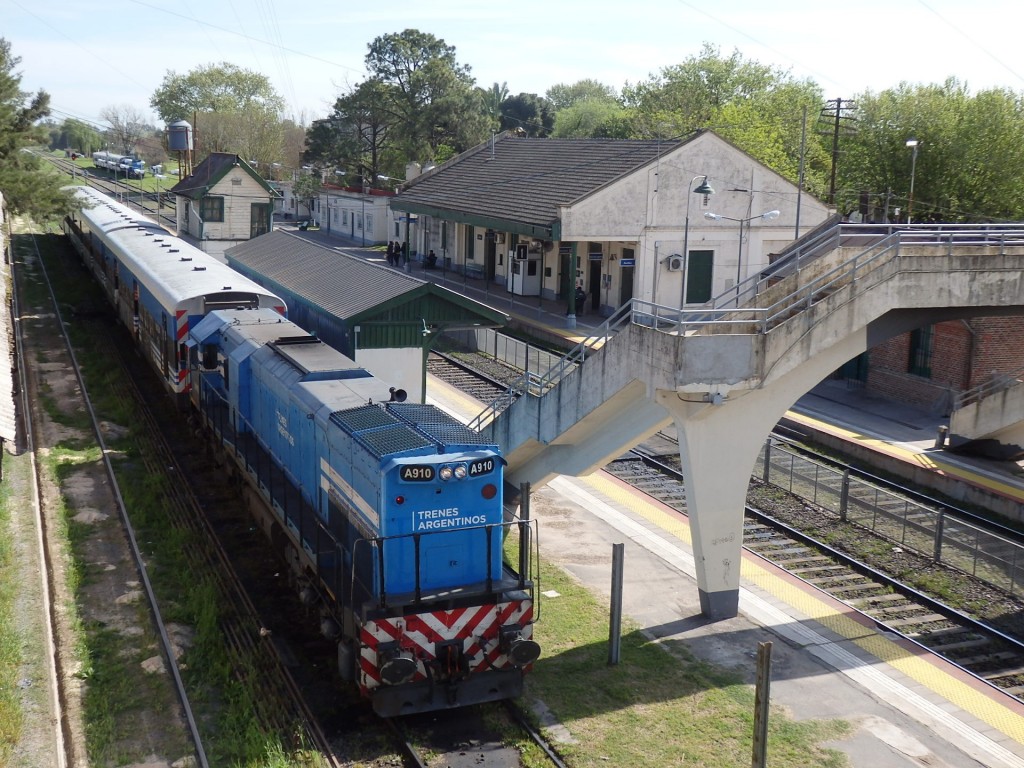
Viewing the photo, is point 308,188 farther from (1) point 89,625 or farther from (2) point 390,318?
Answer: (1) point 89,625

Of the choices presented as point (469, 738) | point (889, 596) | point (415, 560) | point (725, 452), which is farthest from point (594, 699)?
point (889, 596)

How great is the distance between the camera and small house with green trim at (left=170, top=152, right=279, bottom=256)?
1953 inches

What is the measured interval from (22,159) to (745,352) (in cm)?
4110

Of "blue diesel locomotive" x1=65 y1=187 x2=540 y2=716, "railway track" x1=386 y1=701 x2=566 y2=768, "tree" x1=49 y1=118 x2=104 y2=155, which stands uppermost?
"tree" x1=49 y1=118 x2=104 y2=155

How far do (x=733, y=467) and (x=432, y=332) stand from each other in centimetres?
962

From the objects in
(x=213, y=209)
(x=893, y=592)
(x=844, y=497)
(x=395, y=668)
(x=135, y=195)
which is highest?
(x=135, y=195)

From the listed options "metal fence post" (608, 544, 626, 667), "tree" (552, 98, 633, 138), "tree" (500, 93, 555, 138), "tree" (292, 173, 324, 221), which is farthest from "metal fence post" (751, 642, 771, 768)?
"tree" (500, 93, 555, 138)

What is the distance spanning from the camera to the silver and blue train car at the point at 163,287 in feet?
78.1

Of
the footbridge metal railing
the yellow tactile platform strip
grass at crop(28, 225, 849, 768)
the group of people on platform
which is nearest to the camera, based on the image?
grass at crop(28, 225, 849, 768)

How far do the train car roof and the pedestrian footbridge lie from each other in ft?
34.6

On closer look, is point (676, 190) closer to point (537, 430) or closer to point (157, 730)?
point (537, 430)

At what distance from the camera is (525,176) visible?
49500 millimetres

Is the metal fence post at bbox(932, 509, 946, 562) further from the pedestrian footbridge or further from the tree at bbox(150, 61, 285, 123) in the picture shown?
the tree at bbox(150, 61, 285, 123)

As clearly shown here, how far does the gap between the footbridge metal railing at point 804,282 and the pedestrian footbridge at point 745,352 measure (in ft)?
0.12
